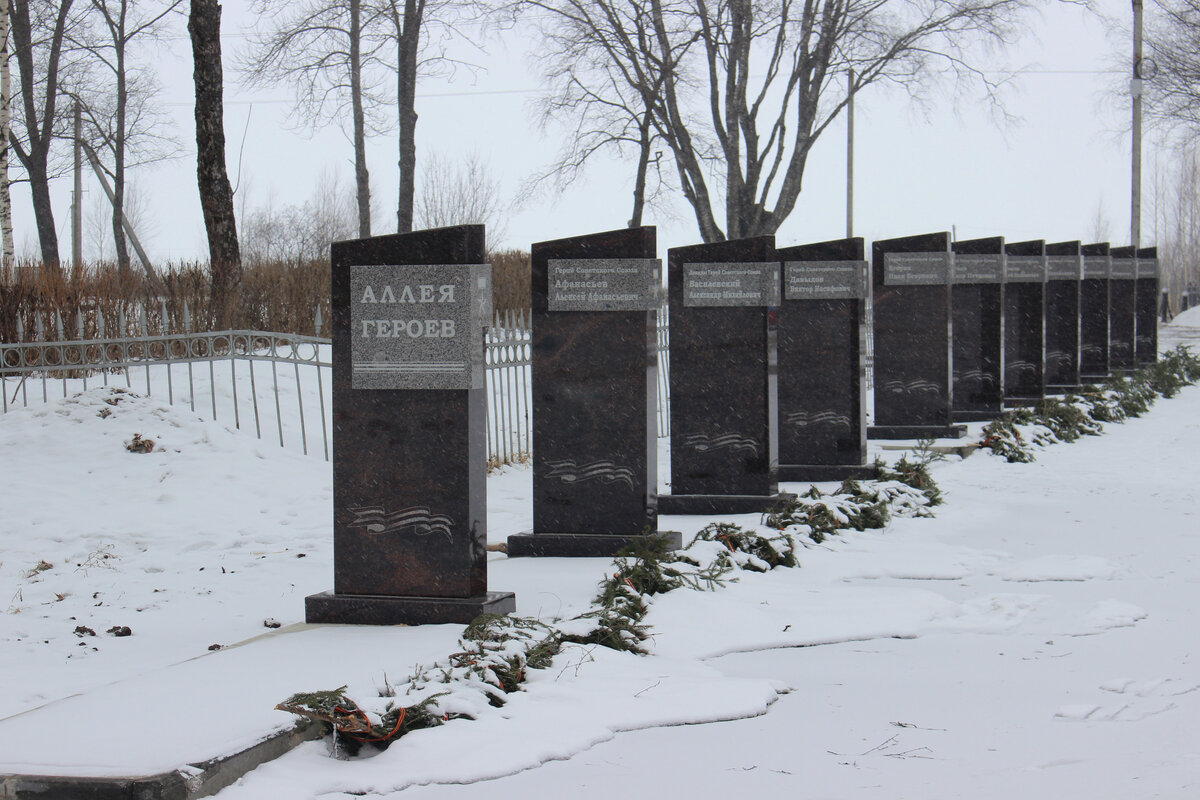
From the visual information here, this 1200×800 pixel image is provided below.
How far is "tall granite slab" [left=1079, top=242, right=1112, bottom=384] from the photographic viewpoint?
20.5m

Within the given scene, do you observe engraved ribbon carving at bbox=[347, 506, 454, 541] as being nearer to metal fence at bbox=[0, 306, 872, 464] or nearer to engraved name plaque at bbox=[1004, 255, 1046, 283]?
metal fence at bbox=[0, 306, 872, 464]

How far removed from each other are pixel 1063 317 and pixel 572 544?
13633mm

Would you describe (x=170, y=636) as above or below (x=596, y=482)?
below

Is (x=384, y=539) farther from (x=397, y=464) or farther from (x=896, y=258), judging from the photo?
(x=896, y=258)

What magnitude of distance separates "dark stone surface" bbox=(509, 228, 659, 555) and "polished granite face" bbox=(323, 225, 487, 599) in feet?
5.99

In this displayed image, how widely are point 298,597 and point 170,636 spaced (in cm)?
87

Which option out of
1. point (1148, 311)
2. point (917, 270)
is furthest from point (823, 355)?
point (1148, 311)

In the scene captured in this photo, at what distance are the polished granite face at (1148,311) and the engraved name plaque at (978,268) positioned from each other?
392 inches

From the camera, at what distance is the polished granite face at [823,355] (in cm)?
1067

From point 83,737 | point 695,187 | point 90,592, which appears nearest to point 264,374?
point 90,592

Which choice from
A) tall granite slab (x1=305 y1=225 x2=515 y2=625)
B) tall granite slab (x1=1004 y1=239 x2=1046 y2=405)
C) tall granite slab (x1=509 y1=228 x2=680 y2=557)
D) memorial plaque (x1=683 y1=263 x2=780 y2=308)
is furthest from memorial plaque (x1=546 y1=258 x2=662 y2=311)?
tall granite slab (x1=1004 y1=239 x2=1046 y2=405)

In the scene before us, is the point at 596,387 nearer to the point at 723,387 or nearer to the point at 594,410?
the point at 594,410

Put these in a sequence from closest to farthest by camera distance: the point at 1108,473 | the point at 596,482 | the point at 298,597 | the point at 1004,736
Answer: the point at 1004,736
the point at 298,597
the point at 596,482
the point at 1108,473

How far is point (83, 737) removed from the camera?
3836 millimetres
